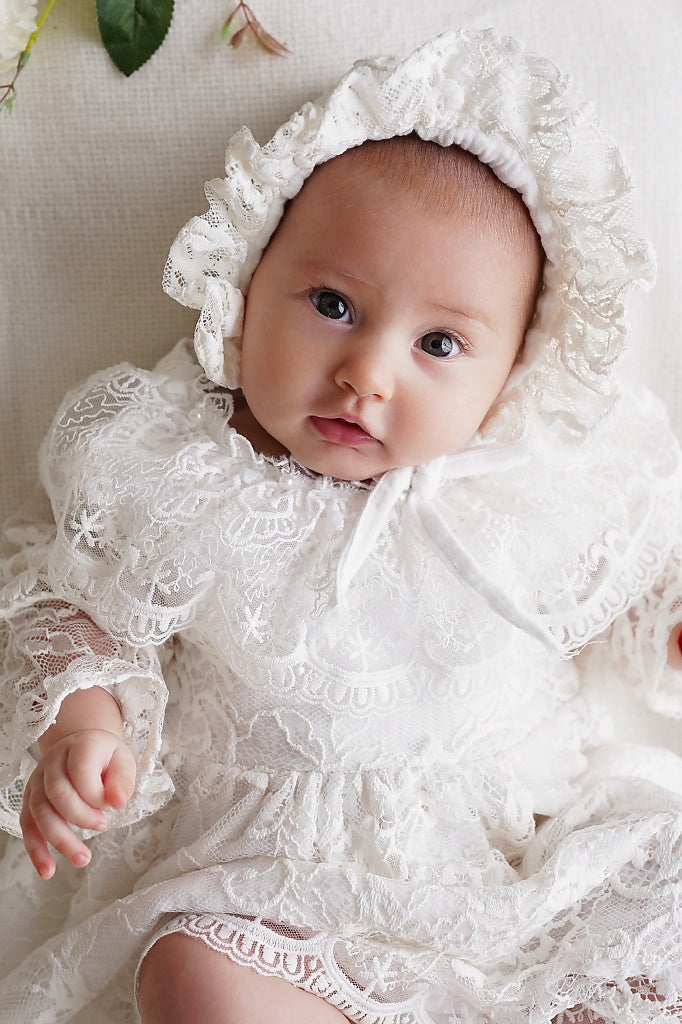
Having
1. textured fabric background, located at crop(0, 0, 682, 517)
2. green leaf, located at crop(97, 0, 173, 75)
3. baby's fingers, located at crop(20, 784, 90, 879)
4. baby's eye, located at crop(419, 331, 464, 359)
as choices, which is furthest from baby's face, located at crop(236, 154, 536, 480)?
baby's fingers, located at crop(20, 784, 90, 879)

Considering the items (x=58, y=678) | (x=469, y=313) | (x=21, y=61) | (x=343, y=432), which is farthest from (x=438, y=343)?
(x=21, y=61)

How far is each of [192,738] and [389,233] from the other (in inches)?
26.5

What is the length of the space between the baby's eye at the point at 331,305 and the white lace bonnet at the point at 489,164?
121mm

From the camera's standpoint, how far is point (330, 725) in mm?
1301

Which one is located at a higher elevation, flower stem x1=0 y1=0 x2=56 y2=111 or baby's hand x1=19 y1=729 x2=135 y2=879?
flower stem x1=0 y1=0 x2=56 y2=111

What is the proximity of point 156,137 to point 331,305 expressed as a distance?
1.42 ft

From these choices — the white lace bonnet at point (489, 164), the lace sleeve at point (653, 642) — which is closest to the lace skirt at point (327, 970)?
the lace sleeve at point (653, 642)

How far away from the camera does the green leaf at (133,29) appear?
144 cm

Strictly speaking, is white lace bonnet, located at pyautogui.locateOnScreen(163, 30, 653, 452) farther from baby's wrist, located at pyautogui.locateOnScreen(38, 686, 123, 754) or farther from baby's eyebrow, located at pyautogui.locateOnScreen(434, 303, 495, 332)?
baby's wrist, located at pyautogui.locateOnScreen(38, 686, 123, 754)

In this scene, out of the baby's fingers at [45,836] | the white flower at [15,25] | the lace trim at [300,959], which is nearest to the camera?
the baby's fingers at [45,836]

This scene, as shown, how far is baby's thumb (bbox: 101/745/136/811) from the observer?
1113 mm

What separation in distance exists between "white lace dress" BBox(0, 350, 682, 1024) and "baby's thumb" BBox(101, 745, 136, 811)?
7 centimetres

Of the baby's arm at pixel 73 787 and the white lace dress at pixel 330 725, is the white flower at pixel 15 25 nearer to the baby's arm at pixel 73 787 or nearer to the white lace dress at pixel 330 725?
the white lace dress at pixel 330 725

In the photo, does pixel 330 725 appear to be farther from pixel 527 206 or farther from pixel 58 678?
pixel 527 206
